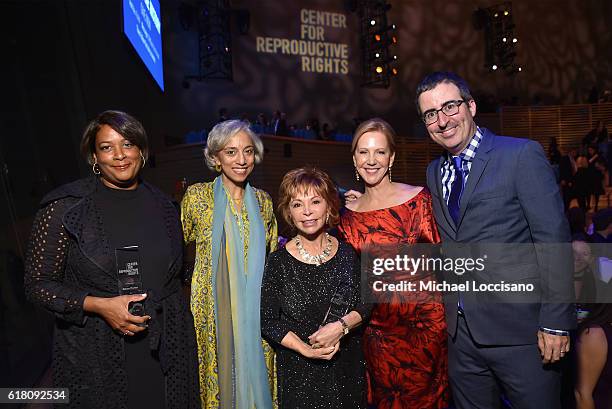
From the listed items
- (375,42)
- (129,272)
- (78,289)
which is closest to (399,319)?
(129,272)

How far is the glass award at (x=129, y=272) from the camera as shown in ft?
5.13

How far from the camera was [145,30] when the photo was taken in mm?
5125

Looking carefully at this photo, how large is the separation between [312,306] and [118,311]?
76cm

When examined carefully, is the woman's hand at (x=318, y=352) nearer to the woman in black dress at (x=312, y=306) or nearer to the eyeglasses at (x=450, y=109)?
the woman in black dress at (x=312, y=306)

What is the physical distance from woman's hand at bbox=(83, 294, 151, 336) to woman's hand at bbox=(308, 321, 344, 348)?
0.65 meters

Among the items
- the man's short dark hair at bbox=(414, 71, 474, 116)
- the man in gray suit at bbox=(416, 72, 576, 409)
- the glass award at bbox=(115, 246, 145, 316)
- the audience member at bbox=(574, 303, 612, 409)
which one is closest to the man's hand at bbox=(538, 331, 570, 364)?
the man in gray suit at bbox=(416, 72, 576, 409)

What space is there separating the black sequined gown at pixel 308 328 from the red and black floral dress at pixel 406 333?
0.19 metres

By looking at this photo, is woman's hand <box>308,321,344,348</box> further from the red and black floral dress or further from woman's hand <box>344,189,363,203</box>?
woman's hand <box>344,189,363,203</box>

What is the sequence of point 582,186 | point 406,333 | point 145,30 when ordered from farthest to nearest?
point 582,186
point 145,30
point 406,333

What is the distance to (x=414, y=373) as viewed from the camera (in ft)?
6.93

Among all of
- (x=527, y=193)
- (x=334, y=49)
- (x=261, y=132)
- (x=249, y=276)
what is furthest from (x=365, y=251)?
(x=334, y=49)

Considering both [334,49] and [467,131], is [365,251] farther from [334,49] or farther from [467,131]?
[334,49]

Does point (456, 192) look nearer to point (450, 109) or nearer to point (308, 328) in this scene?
point (450, 109)

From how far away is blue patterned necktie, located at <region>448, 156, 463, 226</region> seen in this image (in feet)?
6.37
